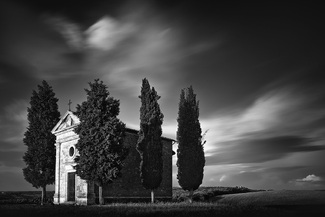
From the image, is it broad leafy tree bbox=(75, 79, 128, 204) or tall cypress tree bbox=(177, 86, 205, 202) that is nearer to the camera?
broad leafy tree bbox=(75, 79, 128, 204)

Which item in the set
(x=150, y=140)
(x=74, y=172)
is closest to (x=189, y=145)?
(x=150, y=140)

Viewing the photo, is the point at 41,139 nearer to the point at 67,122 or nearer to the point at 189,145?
the point at 67,122

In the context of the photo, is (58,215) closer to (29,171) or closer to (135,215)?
(135,215)

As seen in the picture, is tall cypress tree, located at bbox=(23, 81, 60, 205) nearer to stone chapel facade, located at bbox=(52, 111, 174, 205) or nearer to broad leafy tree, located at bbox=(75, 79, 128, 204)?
stone chapel facade, located at bbox=(52, 111, 174, 205)

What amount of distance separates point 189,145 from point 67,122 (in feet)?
44.9

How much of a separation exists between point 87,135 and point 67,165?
6.62 metres

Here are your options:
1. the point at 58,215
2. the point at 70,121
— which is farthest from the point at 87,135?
the point at 58,215

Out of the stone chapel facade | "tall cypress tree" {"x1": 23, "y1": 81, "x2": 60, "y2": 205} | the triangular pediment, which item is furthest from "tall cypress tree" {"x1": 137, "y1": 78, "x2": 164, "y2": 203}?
"tall cypress tree" {"x1": 23, "y1": 81, "x2": 60, "y2": 205}

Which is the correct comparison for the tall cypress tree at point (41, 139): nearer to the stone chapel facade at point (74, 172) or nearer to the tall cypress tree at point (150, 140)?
the stone chapel facade at point (74, 172)

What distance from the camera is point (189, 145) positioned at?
3488 cm

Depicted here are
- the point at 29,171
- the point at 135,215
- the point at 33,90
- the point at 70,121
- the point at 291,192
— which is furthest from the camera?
the point at 33,90

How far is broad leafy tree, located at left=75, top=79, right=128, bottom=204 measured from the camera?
29.1 metres

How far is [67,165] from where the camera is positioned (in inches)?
1368

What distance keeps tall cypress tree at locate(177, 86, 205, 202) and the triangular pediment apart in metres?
11.3
